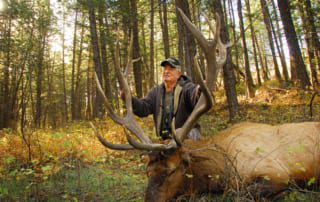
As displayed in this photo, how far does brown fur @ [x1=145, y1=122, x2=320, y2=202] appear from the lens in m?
3.30

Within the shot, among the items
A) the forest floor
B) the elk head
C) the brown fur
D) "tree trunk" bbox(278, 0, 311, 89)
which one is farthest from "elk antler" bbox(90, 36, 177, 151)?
"tree trunk" bbox(278, 0, 311, 89)

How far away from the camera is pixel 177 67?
191 inches

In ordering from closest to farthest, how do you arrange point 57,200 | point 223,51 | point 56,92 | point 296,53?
point 57,200
point 223,51
point 296,53
point 56,92

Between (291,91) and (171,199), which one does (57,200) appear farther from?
(291,91)

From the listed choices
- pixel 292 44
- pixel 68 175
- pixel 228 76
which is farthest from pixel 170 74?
pixel 292 44

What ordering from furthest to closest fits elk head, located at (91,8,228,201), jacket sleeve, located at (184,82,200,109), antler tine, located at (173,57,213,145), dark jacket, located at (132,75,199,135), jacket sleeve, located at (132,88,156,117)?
Answer: jacket sleeve, located at (132,88,156,117) → dark jacket, located at (132,75,199,135) → jacket sleeve, located at (184,82,200,109) → antler tine, located at (173,57,213,145) → elk head, located at (91,8,228,201)

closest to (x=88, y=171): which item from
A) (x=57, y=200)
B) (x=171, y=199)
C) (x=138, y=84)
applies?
(x=57, y=200)

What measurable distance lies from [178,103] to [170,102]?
0.50 ft

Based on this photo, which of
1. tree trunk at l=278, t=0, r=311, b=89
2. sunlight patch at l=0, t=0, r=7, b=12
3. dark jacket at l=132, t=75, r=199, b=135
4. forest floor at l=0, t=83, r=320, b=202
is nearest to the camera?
forest floor at l=0, t=83, r=320, b=202

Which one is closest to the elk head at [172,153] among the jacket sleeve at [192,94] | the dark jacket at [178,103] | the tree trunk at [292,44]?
the jacket sleeve at [192,94]

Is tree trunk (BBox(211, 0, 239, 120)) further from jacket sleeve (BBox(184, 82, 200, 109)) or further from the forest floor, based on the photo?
jacket sleeve (BBox(184, 82, 200, 109))

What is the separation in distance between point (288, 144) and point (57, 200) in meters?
3.05

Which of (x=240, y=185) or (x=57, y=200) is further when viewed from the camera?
(x=57, y=200)

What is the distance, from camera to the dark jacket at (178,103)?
4.51 m
